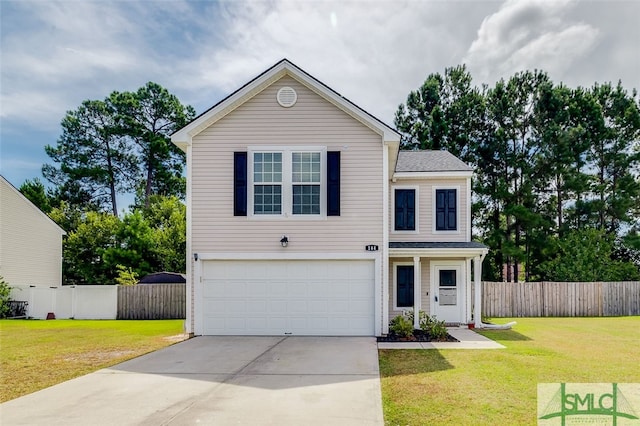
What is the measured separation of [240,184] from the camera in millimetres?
12406

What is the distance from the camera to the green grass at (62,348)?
25.5 feet

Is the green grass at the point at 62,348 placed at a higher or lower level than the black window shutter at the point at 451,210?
lower

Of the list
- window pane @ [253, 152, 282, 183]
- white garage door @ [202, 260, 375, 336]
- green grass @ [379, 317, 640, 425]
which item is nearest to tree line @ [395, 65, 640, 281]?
green grass @ [379, 317, 640, 425]

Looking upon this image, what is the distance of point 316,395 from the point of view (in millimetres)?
6434

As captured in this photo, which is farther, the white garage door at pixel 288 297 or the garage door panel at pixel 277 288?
the garage door panel at pixel 277 288

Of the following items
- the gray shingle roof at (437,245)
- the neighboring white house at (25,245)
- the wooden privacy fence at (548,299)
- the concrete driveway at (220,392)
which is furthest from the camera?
the neighboring white house at (25,245)

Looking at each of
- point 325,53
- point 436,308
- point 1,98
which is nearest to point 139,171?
point 1,98

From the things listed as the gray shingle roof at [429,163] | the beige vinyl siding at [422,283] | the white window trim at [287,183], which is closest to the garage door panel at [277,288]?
the white window trim at [287,183]

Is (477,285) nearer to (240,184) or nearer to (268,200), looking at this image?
(268,200)

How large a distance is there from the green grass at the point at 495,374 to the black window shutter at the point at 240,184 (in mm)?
5289

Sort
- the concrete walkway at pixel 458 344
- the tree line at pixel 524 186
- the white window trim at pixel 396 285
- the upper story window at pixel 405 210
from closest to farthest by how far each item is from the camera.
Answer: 1. the concrete walkway at pixel 458 344
2. the white window trim at pixel 396 285
3. the upper story window at pixel 405 210
4. the tree line at pixel 524 186

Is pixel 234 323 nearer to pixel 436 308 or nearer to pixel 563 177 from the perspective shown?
pixel 436 308

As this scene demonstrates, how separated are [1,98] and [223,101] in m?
16.5

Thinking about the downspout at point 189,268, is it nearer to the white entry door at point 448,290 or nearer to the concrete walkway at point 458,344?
the concrete walkway at point 458,344
